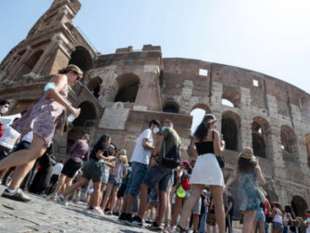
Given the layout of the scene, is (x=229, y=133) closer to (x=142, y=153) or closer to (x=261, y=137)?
(x=261, y=137)

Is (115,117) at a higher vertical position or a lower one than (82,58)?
lower

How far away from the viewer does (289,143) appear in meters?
17.9

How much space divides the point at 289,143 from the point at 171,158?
17198mm

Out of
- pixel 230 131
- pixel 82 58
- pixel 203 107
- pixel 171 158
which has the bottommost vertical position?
pixel 171 158

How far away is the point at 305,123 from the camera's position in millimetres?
18484

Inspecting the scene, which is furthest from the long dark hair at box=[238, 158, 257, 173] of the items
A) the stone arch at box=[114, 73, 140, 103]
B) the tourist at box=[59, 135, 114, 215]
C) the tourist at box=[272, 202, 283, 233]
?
the stone arch at box=[114, 73, 140, 103]

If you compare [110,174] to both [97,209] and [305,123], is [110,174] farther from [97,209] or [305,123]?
[305,123]

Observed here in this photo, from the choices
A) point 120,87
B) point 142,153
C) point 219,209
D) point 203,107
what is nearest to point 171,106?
point 203,107

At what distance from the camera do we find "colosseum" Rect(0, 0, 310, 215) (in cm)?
1290

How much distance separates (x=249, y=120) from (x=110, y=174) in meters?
13.6

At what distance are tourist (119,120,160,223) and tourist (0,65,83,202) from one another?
171cm

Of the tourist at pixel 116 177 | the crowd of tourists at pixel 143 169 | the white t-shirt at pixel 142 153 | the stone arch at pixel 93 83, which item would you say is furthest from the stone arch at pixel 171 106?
the white t-shirt at pixel 142 153

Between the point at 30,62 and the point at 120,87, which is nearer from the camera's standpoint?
the point at 30,62

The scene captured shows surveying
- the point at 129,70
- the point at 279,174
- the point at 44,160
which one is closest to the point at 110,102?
the point at 129,70
